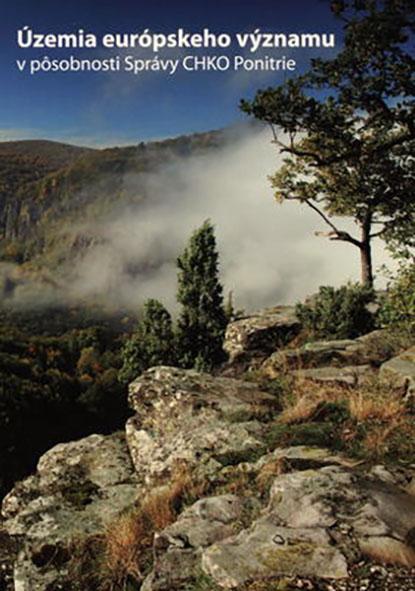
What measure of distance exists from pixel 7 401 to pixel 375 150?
42952 mm

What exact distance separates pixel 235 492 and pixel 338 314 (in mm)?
14420

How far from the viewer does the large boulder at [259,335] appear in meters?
22.0

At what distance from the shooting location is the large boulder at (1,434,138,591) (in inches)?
296

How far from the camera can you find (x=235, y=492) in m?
7.71

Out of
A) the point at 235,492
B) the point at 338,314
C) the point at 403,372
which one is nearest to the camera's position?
the point at 235,492

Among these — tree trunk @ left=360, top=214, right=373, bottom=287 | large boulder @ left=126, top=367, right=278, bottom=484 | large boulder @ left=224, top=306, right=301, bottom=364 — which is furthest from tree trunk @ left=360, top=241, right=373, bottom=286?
large boulder @ left=126, top=367, right=278, bottom=484

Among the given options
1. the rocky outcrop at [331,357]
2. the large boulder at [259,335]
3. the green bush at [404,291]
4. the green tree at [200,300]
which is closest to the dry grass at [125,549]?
the rocky outcrop at [331,357]

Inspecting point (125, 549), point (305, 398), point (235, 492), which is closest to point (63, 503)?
point (125, 549)

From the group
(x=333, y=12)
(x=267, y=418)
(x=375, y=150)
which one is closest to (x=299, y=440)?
(x=267, y=418)

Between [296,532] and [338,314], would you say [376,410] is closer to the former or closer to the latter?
[296,532]

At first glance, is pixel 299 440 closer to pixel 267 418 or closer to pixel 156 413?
pixel 267 418

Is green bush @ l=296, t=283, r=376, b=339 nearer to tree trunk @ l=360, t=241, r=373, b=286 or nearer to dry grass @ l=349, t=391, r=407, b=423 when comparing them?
tree trunk @ l=360, t=241, r=373, b=286

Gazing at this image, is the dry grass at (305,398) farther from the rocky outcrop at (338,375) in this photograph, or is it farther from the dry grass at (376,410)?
the dry grass at (376,410)

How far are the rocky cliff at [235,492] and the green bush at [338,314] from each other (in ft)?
21.8
